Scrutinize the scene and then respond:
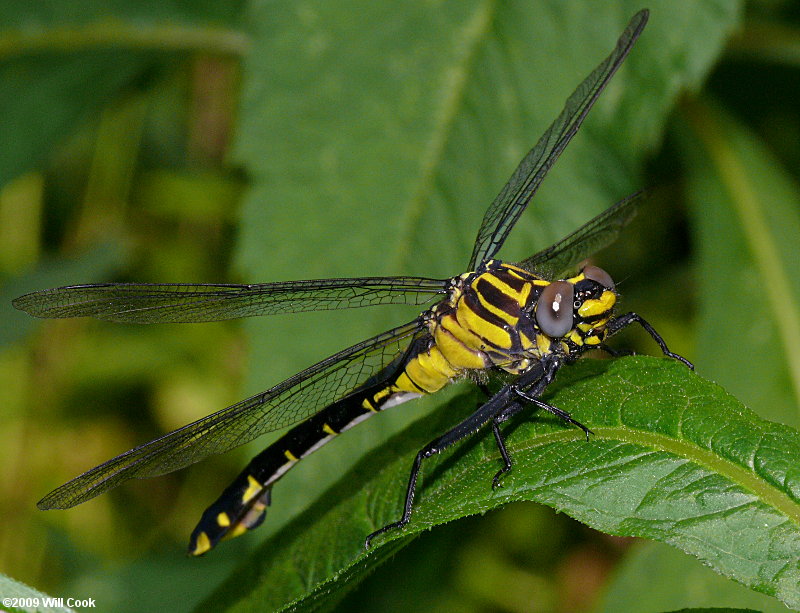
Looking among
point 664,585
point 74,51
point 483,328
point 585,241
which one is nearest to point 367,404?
point 483,328

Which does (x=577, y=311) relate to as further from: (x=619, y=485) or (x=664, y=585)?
(x=664, y=585)

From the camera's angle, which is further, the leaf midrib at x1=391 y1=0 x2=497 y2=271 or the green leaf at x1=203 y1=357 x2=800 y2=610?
the leaf midrib at x1=391 y1=0 x2=497 y2=271

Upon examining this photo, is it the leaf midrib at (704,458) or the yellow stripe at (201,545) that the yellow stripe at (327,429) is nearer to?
the yellow stripe at (201,545)

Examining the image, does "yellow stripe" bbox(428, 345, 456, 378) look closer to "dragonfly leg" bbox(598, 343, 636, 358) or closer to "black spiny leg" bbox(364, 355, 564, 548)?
"black spiny leg" bbox(364, 355, 564, 548)

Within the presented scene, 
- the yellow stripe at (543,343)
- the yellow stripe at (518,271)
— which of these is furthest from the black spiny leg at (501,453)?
the yellow stripe at (518,271)

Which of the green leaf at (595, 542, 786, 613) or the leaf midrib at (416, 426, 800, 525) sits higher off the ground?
the leaf midrib at (416, 426, 800, 525)

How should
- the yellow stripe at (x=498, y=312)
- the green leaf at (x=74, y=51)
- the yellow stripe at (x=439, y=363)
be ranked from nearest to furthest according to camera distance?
the yellow stripe at (x=498, y=312), the yellow stripe at (x=439, y=363), the green leaf at (x=74, y=51)

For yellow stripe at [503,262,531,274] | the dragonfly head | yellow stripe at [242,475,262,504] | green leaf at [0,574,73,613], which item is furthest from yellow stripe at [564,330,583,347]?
green leaf at [0,574,73,613]
